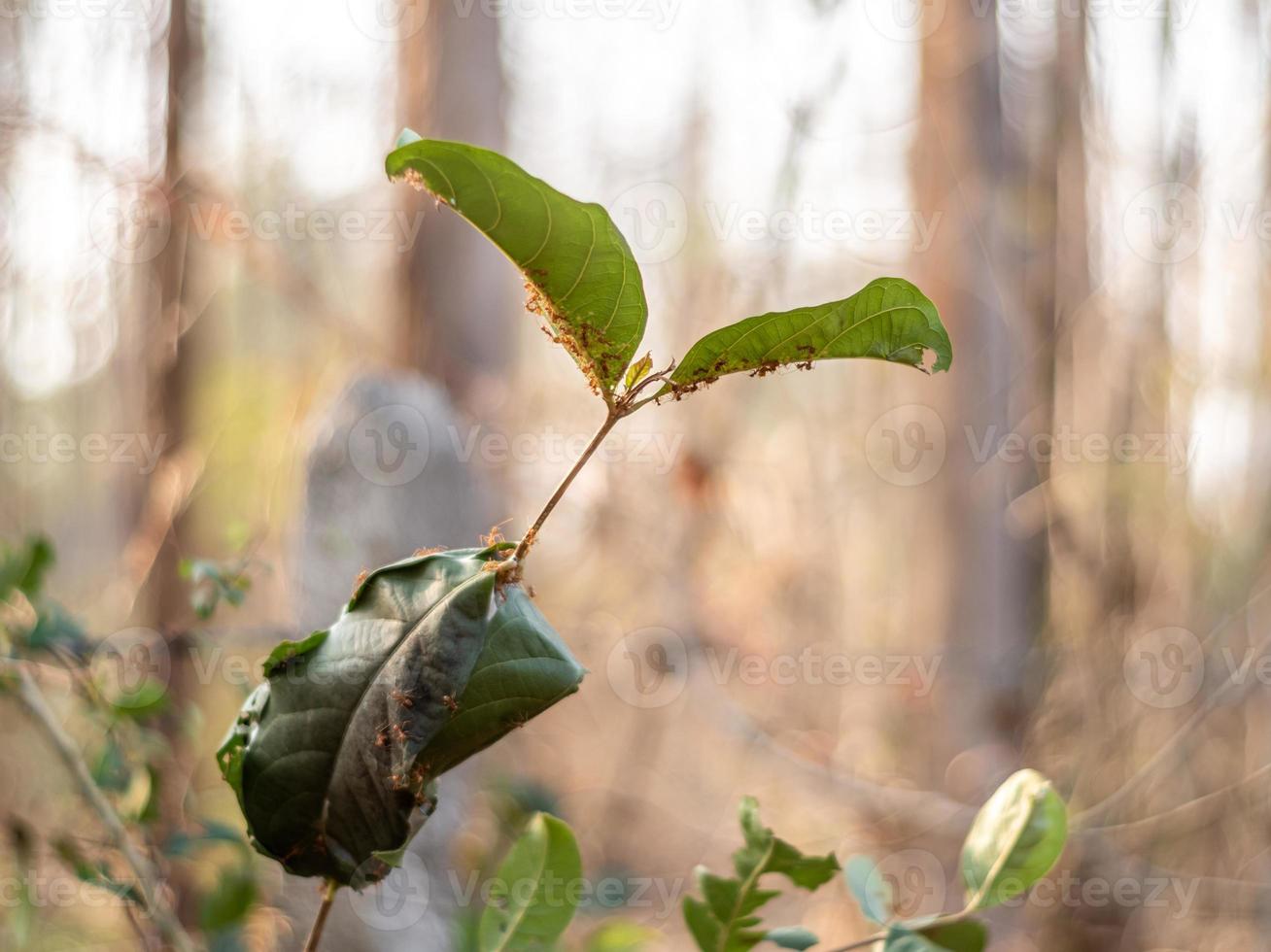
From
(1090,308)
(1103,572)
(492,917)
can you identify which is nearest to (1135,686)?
(1103,572)

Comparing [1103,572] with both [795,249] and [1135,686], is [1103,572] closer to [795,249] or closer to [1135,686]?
[1135,686]

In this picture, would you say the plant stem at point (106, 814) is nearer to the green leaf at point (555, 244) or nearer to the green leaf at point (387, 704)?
the green leaf at point (387, 704)

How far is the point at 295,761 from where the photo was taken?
40cm

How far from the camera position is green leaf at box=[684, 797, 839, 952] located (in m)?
0.50

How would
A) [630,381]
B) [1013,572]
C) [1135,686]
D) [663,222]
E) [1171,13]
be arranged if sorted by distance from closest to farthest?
[630,381] → [1171,13] → [1135,686] → [1013,572] → [663,222]

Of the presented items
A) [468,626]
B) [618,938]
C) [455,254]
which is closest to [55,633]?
[618,938]

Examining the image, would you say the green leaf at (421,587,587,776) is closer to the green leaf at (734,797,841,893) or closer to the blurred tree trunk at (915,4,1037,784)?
the green leaf at (734,797,841,893)

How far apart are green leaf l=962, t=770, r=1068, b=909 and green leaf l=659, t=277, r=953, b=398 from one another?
25 centimetres

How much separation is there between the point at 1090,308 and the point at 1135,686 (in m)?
0.98

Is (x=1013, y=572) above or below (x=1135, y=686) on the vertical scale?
above

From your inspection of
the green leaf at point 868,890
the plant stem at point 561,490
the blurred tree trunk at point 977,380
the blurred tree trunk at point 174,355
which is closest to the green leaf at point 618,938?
the green leaf at point 868,890

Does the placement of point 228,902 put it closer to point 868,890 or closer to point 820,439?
point 868,890

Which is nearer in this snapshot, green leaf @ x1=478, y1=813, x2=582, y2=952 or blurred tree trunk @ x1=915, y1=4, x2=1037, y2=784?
green leaf @ x1=478, y1=813, x2=582, y2=952

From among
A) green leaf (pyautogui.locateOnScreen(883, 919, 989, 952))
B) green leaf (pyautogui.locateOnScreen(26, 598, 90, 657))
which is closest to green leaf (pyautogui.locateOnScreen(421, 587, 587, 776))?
green leaf (pyautogui.locateOnScreen(883, 919, 989, 952))
